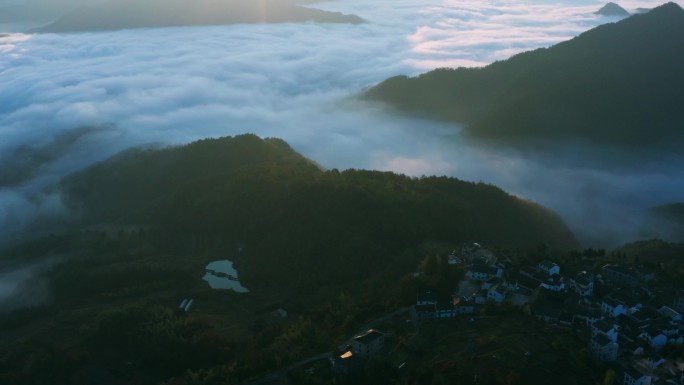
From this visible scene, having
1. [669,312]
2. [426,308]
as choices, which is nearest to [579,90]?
[669,312]

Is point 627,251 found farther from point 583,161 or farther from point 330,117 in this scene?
point 330,117

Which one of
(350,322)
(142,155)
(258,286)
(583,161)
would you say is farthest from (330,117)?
(350,322)

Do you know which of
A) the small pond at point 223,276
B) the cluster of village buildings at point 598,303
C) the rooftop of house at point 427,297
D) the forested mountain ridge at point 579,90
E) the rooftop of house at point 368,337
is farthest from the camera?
the forested mountain ridge at point 579,90

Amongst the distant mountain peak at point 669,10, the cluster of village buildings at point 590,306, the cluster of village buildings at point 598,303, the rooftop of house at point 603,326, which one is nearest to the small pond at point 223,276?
the cluster of village buildings at point 590,306

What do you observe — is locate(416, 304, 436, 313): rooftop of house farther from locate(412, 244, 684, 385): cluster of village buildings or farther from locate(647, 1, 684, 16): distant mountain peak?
locate(647, 1, 684, 16): distant mountain peak

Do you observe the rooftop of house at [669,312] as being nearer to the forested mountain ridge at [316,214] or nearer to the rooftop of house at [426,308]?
the rooftop of house at [426,308]
